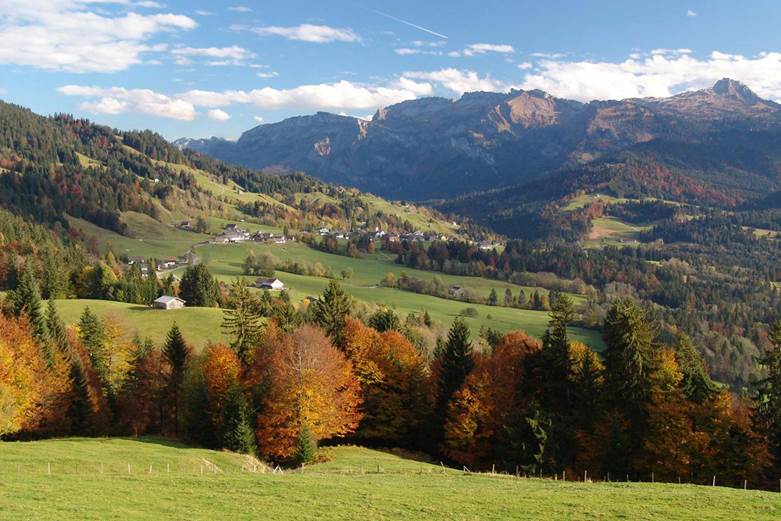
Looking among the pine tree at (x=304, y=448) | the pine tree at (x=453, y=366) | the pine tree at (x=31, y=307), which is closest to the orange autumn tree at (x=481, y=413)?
the pine tree at (x=453, y=366)

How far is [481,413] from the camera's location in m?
58.7

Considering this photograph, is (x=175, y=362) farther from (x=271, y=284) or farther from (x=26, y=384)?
(x=271, y=284)

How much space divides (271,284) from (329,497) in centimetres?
14426

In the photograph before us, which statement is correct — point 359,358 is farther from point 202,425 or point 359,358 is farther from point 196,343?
point 196,343

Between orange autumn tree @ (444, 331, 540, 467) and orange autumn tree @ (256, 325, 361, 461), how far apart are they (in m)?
10.4

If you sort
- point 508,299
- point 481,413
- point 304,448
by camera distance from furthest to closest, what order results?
point 508,299
point 481,413
point 304,448

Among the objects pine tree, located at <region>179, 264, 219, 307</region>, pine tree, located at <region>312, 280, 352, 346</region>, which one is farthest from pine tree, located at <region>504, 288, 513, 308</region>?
pine tree, located at <region>312, 280, 352, 346</region>

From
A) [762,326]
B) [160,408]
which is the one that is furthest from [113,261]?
[762,326]

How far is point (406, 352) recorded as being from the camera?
224ft

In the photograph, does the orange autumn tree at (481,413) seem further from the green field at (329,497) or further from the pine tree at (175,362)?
the pine tree at (175,362)

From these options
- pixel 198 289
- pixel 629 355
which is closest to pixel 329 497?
pixel 629 355

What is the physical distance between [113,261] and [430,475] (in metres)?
170

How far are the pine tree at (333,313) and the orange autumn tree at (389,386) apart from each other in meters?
2.32

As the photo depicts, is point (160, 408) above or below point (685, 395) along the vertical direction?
below
